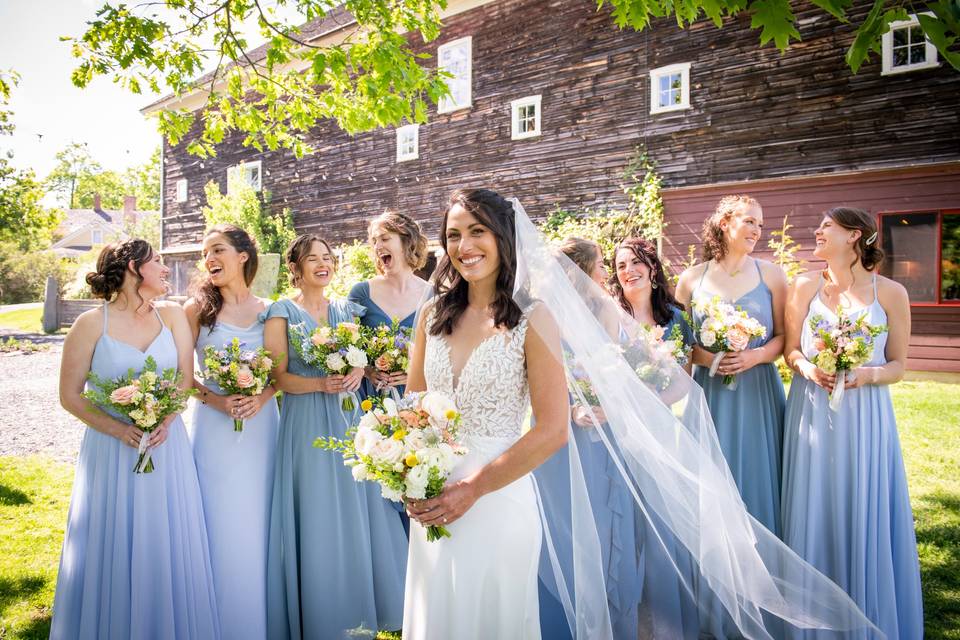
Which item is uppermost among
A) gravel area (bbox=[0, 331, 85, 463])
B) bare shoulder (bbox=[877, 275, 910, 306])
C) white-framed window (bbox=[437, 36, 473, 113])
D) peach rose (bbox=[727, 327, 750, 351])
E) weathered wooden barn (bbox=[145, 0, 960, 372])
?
white-framed window (bbox=[437, 36, 473, 113])

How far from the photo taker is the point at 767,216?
1411 centimetres

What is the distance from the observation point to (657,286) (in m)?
4.33

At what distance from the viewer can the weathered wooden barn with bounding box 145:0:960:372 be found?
12.5m

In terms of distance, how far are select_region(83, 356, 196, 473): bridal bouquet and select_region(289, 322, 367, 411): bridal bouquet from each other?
81 centimetres

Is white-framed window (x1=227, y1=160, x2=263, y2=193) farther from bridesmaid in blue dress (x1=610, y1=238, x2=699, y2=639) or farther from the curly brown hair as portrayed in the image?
the curly brown hair

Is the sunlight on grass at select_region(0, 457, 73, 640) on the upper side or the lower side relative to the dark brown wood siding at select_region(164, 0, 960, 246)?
lower

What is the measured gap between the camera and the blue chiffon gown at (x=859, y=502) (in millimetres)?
3541

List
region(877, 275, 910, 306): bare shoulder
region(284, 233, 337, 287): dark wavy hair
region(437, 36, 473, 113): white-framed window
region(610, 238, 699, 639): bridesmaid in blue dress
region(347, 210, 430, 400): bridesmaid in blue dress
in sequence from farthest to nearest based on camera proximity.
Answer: region(437, 36, 473, 113): white-framed window < region(347, 210, 430, 400): bridesmaid in blue dress < region(284, 233, 337, 287): dark wavy hair < region(877, 275, 910, 306): bare shoulder < region(610, 238, 699, 639): bridesmaid in blue dress

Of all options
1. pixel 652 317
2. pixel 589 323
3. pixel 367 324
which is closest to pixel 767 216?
pixel 652 317

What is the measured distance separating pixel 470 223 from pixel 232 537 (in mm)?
2800

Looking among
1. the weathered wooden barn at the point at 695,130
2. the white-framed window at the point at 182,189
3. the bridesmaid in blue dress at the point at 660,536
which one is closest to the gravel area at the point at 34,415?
the bridesmaid in blue dress at the point at 660,536

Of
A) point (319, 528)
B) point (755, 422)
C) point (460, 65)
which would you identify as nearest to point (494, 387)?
point (319, 528)

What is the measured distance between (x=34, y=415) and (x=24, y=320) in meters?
22.4

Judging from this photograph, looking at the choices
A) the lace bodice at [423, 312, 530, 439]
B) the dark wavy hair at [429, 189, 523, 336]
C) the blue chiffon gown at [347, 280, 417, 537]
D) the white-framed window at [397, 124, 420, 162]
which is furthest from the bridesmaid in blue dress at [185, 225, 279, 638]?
the white-framed window at [397, 124, 420, 162]
